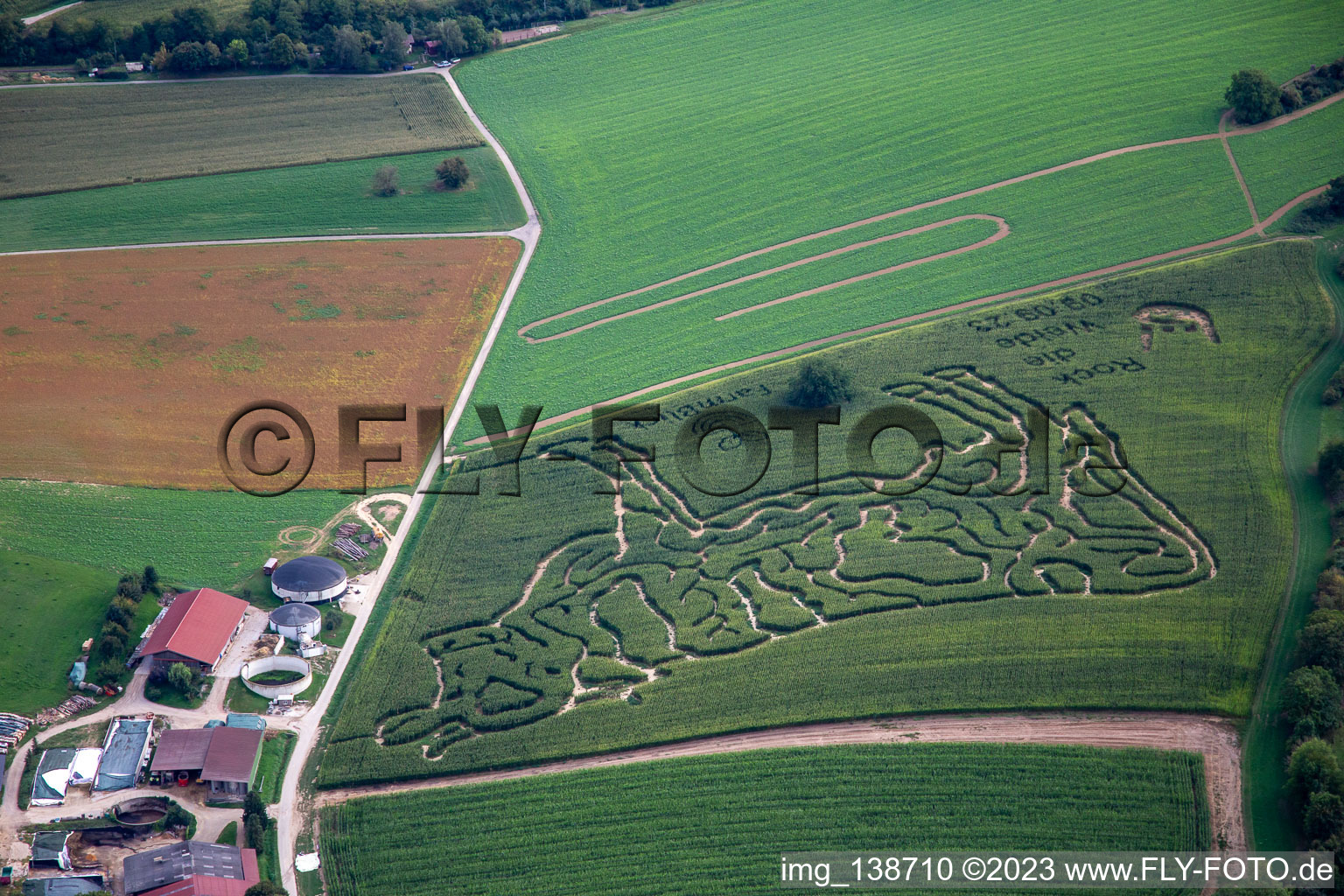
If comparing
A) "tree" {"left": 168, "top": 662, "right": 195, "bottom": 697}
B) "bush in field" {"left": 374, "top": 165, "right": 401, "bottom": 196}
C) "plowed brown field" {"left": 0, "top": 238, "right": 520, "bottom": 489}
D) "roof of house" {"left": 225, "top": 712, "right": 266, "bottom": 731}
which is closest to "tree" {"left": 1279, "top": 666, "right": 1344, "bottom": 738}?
"roof of house" {"left": 225, "top": 712, "right": 266, "bottom": 731}

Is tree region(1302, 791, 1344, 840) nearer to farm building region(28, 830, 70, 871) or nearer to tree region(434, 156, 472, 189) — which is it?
farm building region(28, 830, 70, 871)

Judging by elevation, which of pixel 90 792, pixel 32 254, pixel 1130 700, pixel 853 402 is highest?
pixel 32 254

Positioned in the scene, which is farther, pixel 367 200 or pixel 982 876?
pixel 367 200

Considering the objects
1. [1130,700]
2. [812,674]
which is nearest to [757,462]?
[812,674]

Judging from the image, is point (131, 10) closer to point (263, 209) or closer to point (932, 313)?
point (263, 209)

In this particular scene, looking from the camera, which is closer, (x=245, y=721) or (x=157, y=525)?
(x=245, y=721)

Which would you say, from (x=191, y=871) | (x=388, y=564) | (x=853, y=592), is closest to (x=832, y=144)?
(x=853, y=592)

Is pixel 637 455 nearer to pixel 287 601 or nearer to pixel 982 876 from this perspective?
pixel 287 601

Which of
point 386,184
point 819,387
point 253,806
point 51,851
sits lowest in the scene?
point 51,851
